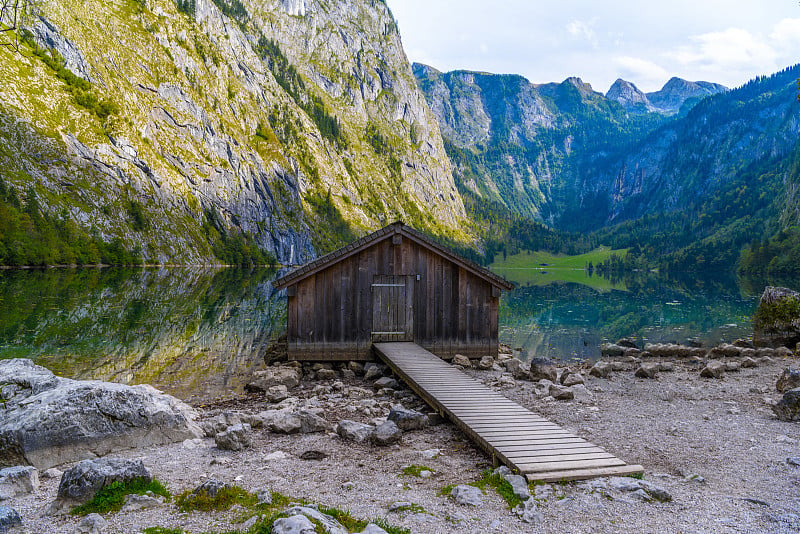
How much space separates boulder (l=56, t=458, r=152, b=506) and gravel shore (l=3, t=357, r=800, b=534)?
0.38 m

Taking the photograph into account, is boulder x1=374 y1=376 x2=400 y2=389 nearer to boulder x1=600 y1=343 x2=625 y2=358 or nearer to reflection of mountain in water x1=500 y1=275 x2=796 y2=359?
reflection of mountain in water x1=500 y1=275 x2=796 y2=359

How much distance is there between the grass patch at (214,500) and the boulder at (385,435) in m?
3.53

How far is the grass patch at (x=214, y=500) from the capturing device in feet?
24.3

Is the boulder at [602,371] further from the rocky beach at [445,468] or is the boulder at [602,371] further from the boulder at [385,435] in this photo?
the boulder at [385,435]

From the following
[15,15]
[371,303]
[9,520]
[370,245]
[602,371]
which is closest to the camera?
[9,520]

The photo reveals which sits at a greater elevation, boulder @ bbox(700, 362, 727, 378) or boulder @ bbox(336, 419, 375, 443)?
boulder @ bbox(336, 419, 375, 443)

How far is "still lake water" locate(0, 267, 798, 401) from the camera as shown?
22453 mm

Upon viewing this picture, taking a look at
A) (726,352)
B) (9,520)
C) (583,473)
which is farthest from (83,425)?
(726,352)

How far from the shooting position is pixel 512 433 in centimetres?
1070

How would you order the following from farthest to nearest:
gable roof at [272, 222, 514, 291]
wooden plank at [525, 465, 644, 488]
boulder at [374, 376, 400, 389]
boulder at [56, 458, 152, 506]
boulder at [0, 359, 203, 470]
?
gable roof at [272, 222, 514, 291]
boulder at [374, 376, 400, 389]
boulder at [0, 359, 203, 470]
wooden plank at [525, 465, 644, 488]
boulder at [56, 458, 152, 506]

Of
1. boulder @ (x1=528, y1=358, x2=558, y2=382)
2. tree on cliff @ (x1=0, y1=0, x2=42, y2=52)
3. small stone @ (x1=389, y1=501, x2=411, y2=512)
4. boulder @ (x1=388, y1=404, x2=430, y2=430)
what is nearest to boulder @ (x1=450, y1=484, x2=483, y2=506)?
small stone @ (x1=389, y1=501, x2=411, y2=512)

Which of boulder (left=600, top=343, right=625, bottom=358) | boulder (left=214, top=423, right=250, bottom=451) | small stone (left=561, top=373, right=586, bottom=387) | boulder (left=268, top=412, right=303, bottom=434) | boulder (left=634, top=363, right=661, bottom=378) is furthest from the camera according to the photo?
boulder (left=600, top=343, right=625, bottom=358)

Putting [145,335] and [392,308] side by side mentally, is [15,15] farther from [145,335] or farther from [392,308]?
[145,335]

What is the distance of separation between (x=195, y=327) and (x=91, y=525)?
93.6 feet
